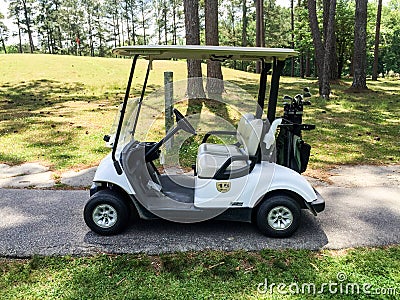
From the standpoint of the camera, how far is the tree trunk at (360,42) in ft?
41.0

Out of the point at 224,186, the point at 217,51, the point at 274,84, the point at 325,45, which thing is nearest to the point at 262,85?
the point at 274,84

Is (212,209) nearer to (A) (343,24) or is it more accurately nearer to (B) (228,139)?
(B) (228,139)

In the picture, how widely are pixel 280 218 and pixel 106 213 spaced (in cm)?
151

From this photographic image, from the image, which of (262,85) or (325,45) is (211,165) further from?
(325,45)

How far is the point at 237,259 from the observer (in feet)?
9.71

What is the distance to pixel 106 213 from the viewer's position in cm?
332

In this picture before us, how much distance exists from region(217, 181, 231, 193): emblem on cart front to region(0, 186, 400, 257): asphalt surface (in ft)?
1.39

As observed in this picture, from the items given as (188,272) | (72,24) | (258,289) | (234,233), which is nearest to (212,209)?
(234,233)

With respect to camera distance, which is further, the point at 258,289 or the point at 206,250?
the point at 206,250

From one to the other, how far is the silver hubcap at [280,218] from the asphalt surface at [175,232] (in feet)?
0.41

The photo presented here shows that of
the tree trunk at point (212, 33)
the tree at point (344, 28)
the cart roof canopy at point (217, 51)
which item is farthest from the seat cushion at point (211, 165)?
the tree at point (344, 28)

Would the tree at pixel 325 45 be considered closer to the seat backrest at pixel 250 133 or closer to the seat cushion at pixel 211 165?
the seat backrest at pixel 250 133

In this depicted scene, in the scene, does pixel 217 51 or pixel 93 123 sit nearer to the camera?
pixel 217 51

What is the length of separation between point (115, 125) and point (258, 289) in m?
1.89
